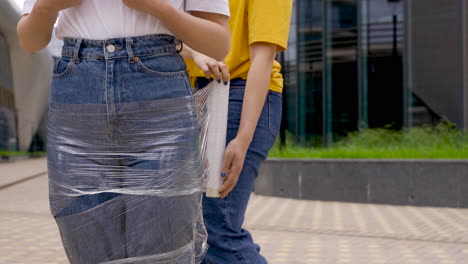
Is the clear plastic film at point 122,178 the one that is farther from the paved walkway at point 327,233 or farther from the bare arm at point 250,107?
the paved walkway at point 327,233

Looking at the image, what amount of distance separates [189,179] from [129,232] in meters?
0.20

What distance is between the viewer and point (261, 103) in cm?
221

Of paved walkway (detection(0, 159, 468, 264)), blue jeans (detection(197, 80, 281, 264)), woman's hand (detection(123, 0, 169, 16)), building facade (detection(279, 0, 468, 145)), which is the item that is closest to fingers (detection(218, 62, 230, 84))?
blue jeans (detection(197, 80, 281, 264))

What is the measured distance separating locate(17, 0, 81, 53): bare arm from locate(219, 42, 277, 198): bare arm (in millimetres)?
676

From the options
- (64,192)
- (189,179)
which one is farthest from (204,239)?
(64,192)

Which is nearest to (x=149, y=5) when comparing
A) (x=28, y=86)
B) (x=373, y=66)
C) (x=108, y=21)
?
(x=108, y=21)

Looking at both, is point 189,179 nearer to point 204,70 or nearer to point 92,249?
point 92,249

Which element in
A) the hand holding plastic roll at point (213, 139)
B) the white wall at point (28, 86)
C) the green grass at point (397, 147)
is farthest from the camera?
the white wall at point (28, 86)

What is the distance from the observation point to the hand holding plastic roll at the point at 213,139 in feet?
6.79

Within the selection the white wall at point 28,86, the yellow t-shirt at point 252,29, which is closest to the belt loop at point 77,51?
the yellow t-shirt at point 252,29

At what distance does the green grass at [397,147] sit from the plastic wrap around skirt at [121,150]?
8770 mm

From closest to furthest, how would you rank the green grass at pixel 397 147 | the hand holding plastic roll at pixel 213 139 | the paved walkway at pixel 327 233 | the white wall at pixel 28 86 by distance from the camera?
the hand holding plastic roll at pixel 213 139
the paved walkway at pixel 327 233
the green grass at pixel 397 147
the white wall at pixel 28 86

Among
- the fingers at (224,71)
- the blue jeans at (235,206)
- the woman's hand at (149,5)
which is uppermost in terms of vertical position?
the woman's hand at (149,5)

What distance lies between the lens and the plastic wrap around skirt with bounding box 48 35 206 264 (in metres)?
1.58
